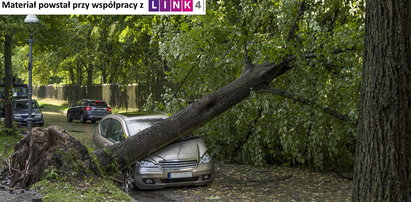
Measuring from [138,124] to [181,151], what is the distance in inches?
58.9

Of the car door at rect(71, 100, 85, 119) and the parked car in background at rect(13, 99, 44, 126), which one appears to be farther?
the car door at rect(71, 100, 85, 119)

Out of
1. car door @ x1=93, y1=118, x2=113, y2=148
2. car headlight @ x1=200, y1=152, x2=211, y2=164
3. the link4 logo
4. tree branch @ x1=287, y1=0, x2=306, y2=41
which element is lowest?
car headlight @ x1=200, y1=152, x2=211, y2=164

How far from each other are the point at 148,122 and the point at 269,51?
3.08 m

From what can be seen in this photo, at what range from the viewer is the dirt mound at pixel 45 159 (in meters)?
8.59

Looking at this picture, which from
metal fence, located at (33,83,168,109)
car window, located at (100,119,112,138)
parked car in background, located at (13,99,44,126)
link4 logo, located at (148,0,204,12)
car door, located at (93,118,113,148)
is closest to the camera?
car door, located at (93,118,113,148)

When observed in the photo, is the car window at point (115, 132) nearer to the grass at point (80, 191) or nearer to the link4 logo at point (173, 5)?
the grass at point (80, 191)

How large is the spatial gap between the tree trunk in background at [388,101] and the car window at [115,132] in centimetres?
671

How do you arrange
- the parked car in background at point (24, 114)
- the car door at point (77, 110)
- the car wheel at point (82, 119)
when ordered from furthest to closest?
1. the car door at point (77, 110)
2. the car wheel at point (82, 119)
3. the parked car in background at point (24, 114)

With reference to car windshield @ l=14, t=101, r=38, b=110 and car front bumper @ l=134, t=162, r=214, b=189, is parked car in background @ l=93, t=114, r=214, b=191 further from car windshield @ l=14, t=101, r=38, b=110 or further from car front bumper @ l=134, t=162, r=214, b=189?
car windshield @ l=14, t=101, r=38, b=110

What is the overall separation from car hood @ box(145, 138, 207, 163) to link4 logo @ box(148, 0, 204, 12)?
3.61 meters

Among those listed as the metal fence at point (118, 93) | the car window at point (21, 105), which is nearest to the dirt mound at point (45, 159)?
the car window at point (21, 105)

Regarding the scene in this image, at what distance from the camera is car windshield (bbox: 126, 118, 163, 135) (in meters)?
11.1

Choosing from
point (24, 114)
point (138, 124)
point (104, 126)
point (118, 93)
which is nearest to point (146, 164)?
point (138, 124)

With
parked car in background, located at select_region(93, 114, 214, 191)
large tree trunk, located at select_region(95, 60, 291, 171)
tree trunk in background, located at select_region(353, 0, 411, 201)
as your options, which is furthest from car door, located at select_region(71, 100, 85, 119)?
tree trunk in background, located at select_region(353, 0, 411, 201)
